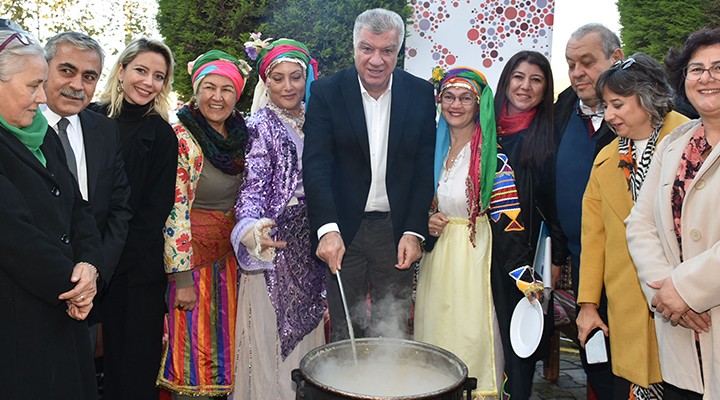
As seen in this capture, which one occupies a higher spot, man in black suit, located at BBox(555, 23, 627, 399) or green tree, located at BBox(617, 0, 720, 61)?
green tree, located at BBox(617, 0, 720, 61)

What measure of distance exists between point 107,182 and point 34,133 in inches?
27.5

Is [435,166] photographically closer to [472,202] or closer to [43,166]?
[472,202]

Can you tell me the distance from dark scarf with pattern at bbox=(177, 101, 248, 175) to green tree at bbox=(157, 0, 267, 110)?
114 inches

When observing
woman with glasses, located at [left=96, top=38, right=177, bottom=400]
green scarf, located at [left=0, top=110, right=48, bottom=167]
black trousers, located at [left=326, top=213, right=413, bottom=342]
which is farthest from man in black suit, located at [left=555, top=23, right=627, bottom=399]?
green scarf, located at [left=0, top=110, right=48, bottom=167]

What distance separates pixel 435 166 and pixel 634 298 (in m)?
1.32

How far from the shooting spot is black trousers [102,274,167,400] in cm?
323

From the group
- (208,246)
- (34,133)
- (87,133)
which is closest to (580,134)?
(208,246)

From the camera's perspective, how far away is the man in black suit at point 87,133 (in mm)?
2889

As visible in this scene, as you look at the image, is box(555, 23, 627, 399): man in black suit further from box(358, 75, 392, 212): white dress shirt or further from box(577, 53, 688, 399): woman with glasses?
box(358, 75, 392, 212): white dress shirt

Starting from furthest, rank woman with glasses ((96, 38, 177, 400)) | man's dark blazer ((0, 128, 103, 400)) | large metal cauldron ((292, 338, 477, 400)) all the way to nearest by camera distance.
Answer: woman with glasses ((96, 38, 177, 400)) < large metal cauldron ((292, 338, 477, 400)) < man's dark blazer ((0, 128, 103, 400))


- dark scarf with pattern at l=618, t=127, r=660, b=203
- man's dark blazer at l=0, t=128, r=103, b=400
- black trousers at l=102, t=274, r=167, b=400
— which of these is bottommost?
black trousers at l=102, t=274, r=167, b=400

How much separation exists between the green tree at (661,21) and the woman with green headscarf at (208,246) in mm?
6493

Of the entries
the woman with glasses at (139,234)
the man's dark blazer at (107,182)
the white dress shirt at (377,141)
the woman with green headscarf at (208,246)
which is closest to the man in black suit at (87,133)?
the man's dark blazer at (107,182)

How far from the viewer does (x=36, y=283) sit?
87.1 inches
